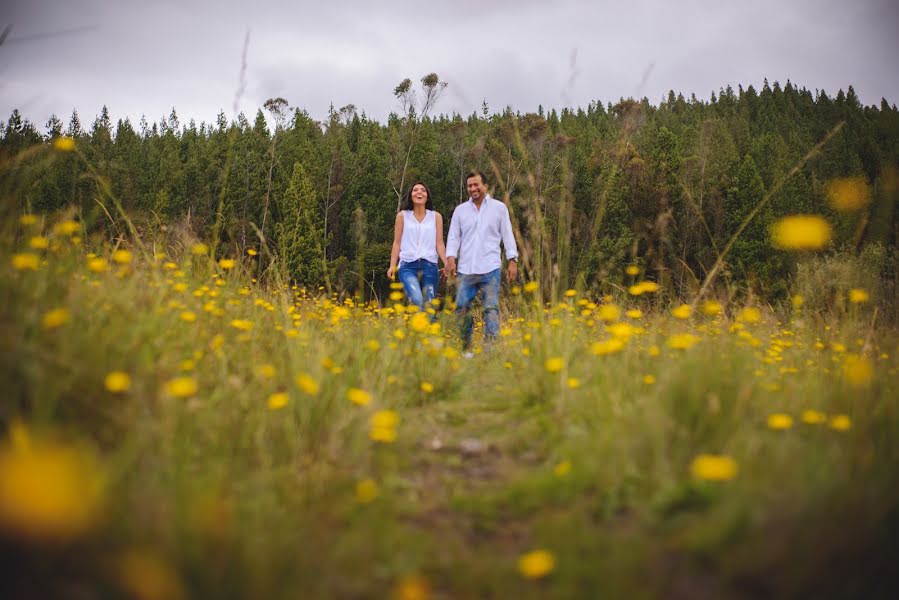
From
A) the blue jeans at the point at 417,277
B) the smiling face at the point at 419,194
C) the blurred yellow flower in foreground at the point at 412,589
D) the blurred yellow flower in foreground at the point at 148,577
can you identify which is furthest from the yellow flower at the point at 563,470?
the smiling face at the point at 419,194

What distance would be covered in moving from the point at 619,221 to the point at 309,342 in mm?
29429

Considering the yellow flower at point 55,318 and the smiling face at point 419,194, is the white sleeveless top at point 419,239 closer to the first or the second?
the smiling face at point 419,194

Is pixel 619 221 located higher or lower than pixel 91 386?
higher

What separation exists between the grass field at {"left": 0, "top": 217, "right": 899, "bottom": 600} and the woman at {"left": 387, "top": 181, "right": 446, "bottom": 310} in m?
2.78

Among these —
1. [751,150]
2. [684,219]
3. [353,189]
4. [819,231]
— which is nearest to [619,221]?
[684,219]

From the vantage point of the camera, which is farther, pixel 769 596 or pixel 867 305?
pixel 867 305

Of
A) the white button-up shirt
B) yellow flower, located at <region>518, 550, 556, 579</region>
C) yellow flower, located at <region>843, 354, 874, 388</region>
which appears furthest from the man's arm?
yellow flower, located at <region>518, 550, 556, 579</region>

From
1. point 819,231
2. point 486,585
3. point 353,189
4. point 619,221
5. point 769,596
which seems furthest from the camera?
point 353,189

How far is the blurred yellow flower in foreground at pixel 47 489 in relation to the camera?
1.08 m

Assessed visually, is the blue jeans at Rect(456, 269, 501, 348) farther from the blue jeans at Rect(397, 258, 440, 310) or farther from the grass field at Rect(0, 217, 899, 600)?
the grass field at Rect(0, 217, 899, 600)

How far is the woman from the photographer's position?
5402 millimetres

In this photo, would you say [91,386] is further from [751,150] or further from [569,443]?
[751,150]

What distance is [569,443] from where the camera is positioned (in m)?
1.91

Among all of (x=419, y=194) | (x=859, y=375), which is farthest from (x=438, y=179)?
(x=859, y=375)
